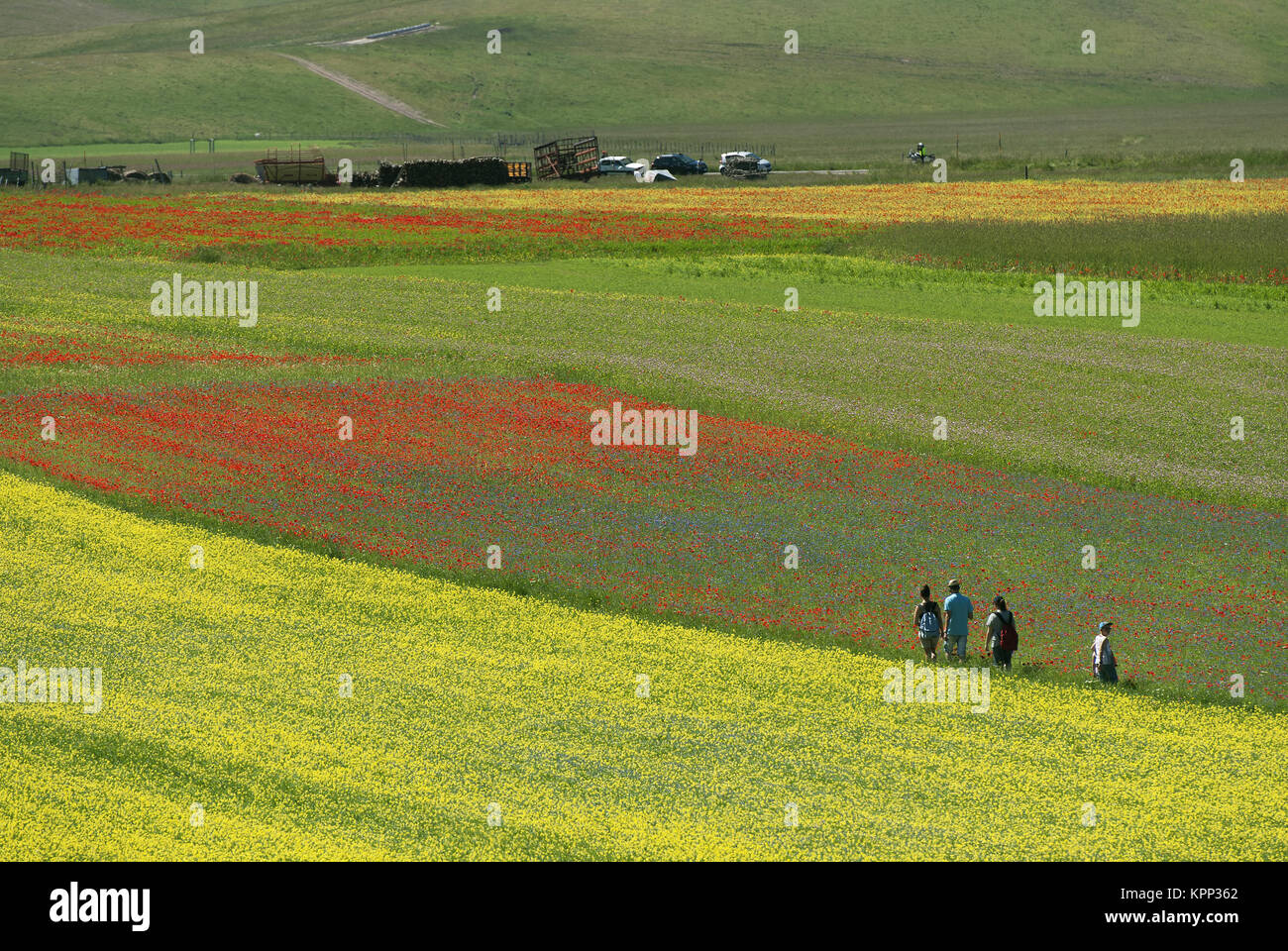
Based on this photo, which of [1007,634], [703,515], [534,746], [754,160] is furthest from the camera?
[754,160]

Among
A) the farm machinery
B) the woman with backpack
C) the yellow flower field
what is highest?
the farm machinery

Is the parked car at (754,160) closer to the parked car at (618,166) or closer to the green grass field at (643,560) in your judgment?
the parked car at (618,166)

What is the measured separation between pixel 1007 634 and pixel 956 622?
95 cm

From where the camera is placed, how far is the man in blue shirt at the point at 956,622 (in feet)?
79.9

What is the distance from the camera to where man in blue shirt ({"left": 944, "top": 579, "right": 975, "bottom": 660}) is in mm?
24359

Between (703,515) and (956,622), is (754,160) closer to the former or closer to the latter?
(703,515)

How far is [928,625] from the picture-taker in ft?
79.5

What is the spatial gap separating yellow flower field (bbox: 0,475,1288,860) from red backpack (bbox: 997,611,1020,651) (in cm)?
64

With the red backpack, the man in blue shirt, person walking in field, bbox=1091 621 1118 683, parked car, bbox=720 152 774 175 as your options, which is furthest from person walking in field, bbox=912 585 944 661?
parked car, bbox=720 152 774 175

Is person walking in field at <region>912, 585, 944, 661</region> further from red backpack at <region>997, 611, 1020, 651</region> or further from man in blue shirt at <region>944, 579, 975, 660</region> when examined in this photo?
red backpack at <region>997, 611, 1020, 651</region>

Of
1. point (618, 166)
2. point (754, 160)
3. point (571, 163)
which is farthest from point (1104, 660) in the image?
point (618, 166)

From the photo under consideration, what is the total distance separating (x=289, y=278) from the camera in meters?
68.4
